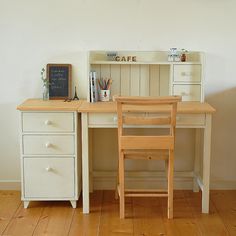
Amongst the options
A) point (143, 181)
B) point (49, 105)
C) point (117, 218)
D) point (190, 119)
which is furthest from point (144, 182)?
point (49, 105)

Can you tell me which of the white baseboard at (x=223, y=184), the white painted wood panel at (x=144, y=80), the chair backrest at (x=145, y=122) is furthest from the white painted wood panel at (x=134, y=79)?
the white baseboard at (x=223, y=184)

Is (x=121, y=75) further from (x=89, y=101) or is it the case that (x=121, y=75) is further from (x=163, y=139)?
(x=163, y=139)

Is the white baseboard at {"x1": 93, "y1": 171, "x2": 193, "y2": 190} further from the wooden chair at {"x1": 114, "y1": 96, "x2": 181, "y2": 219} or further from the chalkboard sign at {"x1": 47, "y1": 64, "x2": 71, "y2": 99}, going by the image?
the chalkboard sign at {"x1": 47, "y1": 64, "x2": 71, "y2": 99}

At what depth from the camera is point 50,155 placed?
325 centimetres

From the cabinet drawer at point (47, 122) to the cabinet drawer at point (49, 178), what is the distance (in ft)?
0.76

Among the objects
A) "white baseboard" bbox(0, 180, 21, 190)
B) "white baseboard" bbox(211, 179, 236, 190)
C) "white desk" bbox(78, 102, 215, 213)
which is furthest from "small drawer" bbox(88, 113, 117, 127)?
"white baseboard" bbox(211, 179, 236, 190)

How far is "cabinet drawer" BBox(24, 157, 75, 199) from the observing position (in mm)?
3258

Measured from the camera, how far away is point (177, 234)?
2914mm

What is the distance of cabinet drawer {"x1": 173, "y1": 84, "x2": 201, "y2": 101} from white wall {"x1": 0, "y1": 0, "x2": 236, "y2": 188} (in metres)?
0.19

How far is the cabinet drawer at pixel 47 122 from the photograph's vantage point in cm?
319

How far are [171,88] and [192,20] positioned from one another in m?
0.59

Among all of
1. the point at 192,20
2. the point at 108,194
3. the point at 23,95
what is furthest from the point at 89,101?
the point at 192,20

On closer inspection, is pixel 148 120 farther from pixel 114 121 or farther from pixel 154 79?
pixel 154 79

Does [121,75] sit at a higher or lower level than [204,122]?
higher
